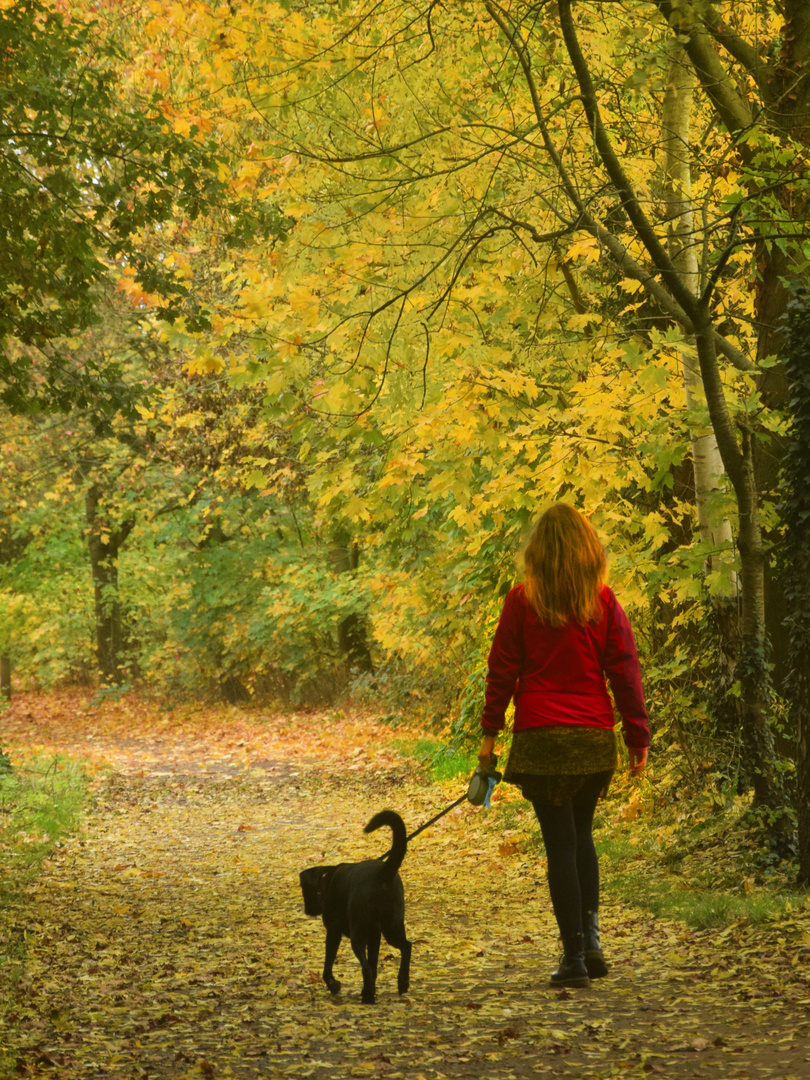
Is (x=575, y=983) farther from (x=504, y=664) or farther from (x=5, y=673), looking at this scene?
(x=5, y=673)

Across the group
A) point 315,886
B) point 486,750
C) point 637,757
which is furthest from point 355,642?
point 637,757

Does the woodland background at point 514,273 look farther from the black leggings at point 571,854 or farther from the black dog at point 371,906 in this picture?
the black dog at point 371,906

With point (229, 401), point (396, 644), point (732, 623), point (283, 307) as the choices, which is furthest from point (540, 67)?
point (229, 401)

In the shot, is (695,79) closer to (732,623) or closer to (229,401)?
(732,623)

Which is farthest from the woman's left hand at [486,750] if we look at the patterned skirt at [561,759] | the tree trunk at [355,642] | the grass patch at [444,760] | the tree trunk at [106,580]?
the tree trunk at [106,580]

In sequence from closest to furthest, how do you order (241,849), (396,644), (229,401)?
(241,849) → (396,644) → (229,401)

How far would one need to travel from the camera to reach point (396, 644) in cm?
1449

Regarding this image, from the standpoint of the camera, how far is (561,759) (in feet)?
14.7

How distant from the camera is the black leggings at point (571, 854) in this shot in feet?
15.1

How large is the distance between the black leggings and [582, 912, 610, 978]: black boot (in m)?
0.09

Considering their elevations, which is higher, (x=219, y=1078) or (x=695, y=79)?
(x=695, y=79)

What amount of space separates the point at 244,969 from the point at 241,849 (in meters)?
4.53

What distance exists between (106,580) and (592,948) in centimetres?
2360

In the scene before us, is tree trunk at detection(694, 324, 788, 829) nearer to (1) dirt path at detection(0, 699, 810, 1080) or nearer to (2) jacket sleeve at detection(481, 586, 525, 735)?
(1) dirt path at detection(0, 699, 810, 1080)
